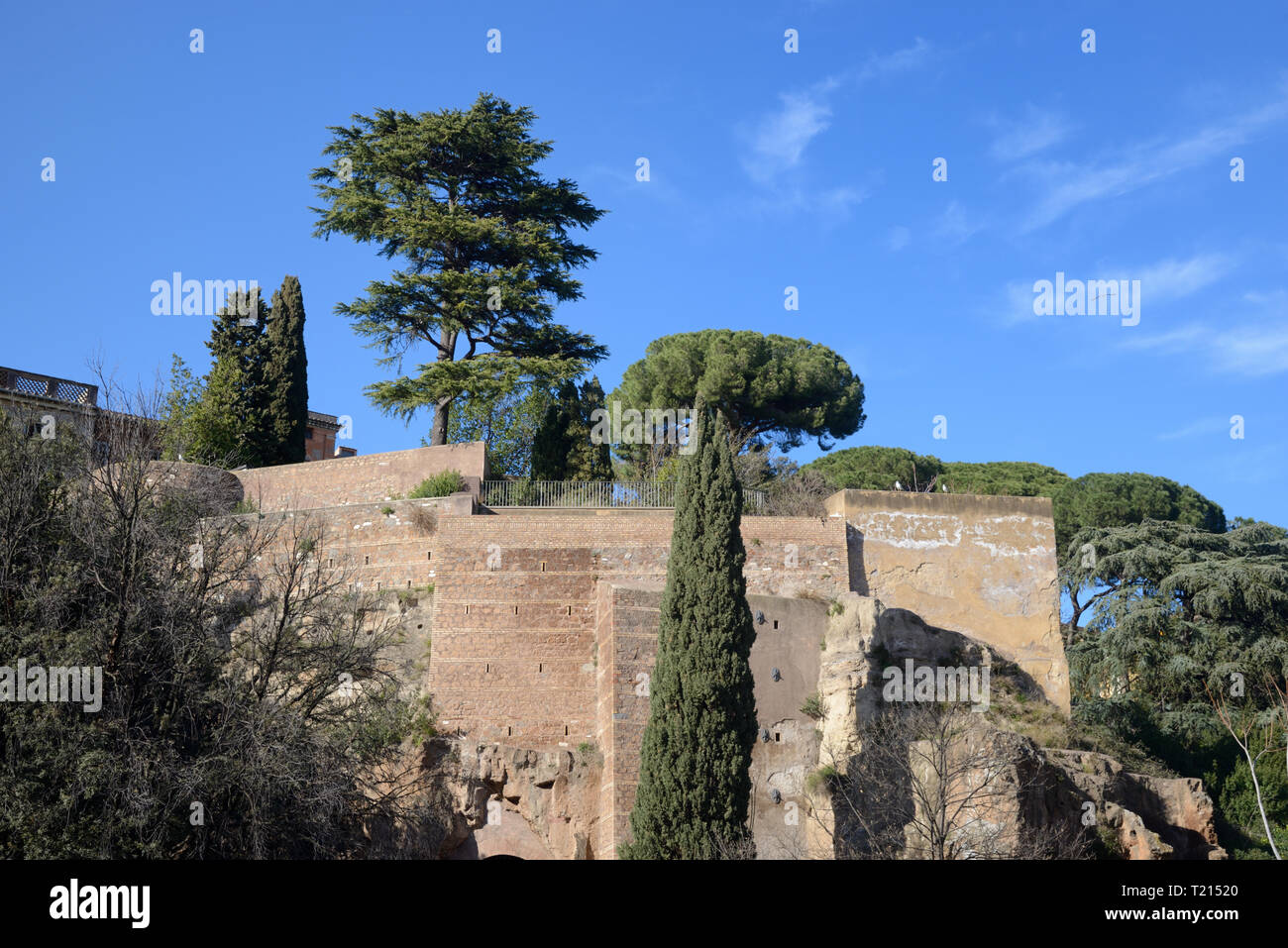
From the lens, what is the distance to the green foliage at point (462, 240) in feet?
106

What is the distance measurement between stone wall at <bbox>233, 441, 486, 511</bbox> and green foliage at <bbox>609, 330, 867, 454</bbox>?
36.0ft

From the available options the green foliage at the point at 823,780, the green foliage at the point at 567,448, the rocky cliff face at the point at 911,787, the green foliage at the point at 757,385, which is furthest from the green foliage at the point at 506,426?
the green foliage at the point at 823,780

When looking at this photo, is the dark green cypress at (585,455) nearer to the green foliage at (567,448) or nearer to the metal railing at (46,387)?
the green foliage at (567,448)

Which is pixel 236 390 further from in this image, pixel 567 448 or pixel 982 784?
pixel 982 784

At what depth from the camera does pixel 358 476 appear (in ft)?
97.5

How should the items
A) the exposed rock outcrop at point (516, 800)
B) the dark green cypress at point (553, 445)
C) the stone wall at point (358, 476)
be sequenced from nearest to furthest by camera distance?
the exposed rock outcrop at point (516, 800) → the stone wall at point (358, 476) → the dark green cypress at point (553, 445)

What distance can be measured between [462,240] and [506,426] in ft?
21.3

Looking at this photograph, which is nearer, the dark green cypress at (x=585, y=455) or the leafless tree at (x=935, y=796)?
the leafless tree at (x=935, y=796)

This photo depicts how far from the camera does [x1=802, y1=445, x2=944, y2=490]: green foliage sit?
1644 inches

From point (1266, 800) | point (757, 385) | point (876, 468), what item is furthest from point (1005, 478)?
point (1266, 800)

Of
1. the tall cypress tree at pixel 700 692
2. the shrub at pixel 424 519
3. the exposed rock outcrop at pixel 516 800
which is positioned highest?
the shrub at pixel 424 519

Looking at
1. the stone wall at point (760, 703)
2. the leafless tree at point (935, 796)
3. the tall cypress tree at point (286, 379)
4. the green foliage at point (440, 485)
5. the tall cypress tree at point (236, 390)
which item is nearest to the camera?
the leafless tree at point (935, 796)

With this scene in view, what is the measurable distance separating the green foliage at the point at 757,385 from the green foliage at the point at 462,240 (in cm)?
667
